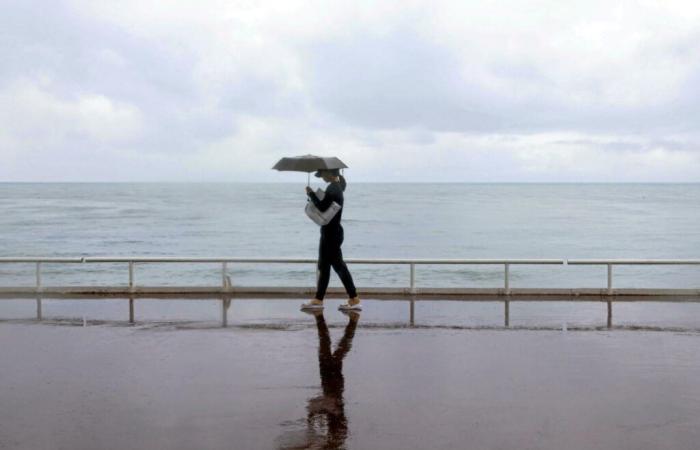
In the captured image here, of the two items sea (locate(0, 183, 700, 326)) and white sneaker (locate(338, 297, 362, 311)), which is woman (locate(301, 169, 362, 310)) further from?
sea (locate(0, 183, 700, 326))

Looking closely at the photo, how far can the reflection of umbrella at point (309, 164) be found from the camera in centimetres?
1095

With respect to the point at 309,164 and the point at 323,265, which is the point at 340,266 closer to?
the point at 323,265

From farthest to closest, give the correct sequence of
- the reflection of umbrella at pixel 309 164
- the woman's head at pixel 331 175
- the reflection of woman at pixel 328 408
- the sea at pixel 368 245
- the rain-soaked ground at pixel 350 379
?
1. the sea at pixel 368 245
2. the woman's head at pixel 331 175
3. the reflection of umbrella at pixel 309 164
4. the rain-soaked ground at pixel 350 379
5. the reflection of woman at pixel 328 408

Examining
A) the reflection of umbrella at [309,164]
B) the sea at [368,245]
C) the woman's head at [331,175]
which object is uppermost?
the reflection of umbrella at [309,164]

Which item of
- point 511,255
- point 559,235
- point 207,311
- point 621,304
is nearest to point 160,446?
point 207,311

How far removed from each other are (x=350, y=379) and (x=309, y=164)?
4292mm

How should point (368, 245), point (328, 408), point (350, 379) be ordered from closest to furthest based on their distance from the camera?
point (328, 408) → point (350, 379) → point (368, 245)

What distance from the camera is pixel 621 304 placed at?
12.2 m

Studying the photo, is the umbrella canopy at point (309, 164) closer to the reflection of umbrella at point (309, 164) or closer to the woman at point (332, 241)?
the reflection of umbrella at point (309, 164)

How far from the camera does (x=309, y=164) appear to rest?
1102cm

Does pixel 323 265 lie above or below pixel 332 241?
below

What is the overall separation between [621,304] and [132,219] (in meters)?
88.9

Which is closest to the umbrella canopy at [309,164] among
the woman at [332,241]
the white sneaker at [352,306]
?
the woman at [332,241]

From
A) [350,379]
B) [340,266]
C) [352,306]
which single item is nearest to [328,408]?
[350,379]
